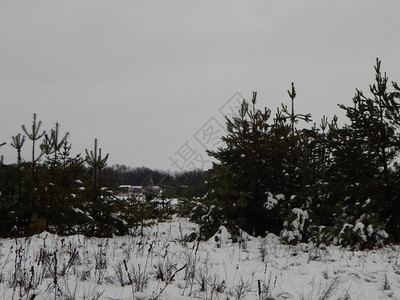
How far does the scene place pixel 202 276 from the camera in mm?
4188

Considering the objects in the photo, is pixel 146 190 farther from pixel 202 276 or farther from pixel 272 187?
pixel 202 276

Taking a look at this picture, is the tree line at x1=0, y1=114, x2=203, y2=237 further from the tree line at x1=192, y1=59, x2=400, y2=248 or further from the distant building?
the tree line at x1=192, y1=59, x2=400, y2=248

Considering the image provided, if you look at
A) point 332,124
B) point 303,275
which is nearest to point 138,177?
point 332,124

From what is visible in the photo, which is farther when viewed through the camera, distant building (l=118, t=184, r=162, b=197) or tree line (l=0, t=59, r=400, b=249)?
distant building (l=118, t=184, r=162, b=197)

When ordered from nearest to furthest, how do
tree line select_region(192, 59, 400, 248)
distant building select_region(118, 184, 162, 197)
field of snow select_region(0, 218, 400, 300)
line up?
field of snow select_region(0, 218, 400, 300) < tree line select_region(192, 59, 400, 248) < distant building select_region(118, 184, 162, 197)

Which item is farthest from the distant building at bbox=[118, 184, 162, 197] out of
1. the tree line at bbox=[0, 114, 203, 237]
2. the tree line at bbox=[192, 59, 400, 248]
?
the tree line at bbox=[192, 59, 400, 248]

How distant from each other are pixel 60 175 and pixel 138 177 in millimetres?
88356

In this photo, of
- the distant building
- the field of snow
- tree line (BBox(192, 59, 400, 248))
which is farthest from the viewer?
the distant building

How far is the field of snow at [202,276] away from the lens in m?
3.40

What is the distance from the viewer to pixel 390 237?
7.45 metres

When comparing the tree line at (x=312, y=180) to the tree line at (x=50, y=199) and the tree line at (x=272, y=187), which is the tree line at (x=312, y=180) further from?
the tree line at (x=50, y=199)

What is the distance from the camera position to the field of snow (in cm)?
340

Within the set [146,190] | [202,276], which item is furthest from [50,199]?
[146,190]

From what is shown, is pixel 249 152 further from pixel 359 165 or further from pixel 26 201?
pixel 26 201
